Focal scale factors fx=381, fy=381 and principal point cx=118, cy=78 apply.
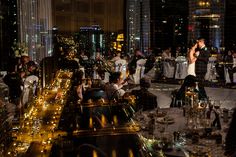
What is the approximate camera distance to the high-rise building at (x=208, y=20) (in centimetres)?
1271

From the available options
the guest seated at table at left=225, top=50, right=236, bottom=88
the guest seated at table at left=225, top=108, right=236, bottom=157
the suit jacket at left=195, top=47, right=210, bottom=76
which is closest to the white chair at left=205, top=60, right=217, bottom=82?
the guest seated at table at left=225, top=50, right=236, bottom=88

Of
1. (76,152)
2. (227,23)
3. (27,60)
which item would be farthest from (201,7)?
(76,152)

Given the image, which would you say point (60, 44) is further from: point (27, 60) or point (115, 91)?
point (115, 91)

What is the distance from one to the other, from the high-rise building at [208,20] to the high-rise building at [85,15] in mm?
3407

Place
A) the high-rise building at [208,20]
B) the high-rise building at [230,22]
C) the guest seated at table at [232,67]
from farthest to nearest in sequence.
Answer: the high-rise building at [230,22]
the high-rise building at [208,20]
the guest seated at table at [232,67]

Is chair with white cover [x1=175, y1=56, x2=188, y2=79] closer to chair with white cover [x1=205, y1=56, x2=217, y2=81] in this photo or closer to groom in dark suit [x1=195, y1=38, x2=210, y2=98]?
chair with white cover [x1=205, y1=56, x2=217, y2=81]

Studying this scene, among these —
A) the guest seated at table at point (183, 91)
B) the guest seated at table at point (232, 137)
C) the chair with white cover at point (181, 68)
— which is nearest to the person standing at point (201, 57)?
the guest seated at table at point (183, 91)

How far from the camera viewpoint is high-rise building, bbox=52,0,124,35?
9328 mm

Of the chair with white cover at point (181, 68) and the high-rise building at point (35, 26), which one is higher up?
the high-rise building at point (35, 26)

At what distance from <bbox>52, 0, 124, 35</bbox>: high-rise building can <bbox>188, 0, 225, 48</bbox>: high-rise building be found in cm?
341

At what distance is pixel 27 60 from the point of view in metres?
7.11

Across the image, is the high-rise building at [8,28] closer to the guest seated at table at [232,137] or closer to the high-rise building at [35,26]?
the high-rise building at [35,26]

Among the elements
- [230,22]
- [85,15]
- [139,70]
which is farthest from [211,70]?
[85,15]

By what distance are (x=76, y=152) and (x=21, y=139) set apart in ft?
1.20
